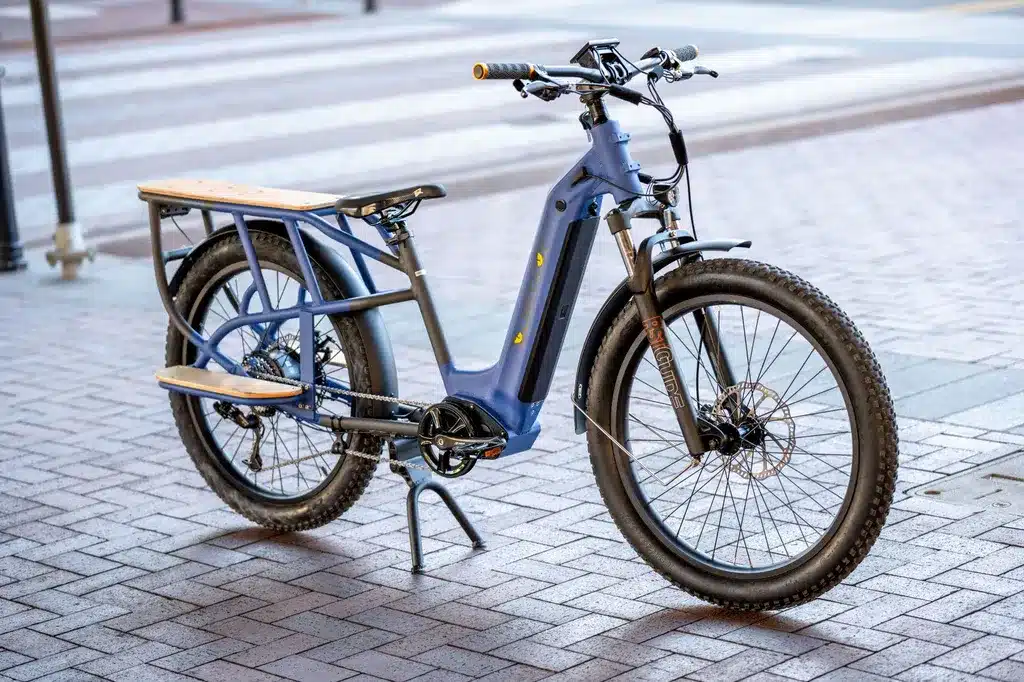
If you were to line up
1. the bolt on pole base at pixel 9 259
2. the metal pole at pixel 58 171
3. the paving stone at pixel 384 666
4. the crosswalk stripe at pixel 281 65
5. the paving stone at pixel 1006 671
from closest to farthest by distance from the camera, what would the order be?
1. the paving stone at pixel 1006 671
2. the paving stone at pixel 384 666
3. the metal pole at pixel 58 171
4. the bolt on pole base at pixel 9 259
5. the crosswalk stripe at pixel 281 65

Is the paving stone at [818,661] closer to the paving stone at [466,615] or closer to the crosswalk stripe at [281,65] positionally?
the paving stone at [466,615]

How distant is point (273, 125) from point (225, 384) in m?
9.73

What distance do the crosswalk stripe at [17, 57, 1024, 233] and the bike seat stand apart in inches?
274

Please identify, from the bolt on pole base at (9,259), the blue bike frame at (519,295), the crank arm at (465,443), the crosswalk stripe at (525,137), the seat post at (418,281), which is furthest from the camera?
the crosswalk stripe at (525,137)

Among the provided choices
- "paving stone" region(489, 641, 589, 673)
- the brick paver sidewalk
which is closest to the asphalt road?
the brick paver sidewalk

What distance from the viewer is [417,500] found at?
5.14m

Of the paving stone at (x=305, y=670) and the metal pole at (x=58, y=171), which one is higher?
the metal pole at (x=58, y=171)

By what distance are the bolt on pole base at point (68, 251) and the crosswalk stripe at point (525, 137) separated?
64.1 inches

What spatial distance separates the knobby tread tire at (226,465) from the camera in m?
5.16

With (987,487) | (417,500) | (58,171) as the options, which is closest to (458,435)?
(417,500)

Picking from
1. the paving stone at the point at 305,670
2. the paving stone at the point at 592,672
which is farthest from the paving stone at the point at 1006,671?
the paving stone at the point at 305,670

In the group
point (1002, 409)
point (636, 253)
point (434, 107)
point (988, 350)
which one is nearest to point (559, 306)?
point (636, 253)

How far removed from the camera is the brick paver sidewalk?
435cm

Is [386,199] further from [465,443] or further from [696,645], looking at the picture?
[696,645]
